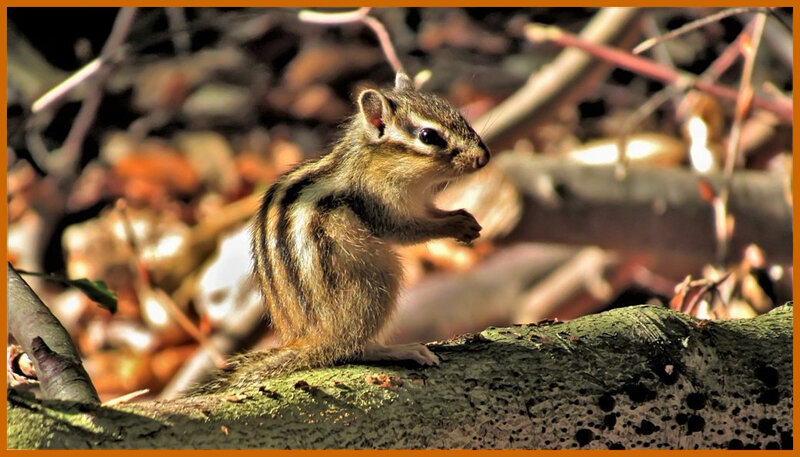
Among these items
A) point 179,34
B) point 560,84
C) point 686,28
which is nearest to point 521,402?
point 686,28

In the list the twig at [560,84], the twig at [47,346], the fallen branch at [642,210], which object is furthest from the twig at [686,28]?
the twig at [560,84]

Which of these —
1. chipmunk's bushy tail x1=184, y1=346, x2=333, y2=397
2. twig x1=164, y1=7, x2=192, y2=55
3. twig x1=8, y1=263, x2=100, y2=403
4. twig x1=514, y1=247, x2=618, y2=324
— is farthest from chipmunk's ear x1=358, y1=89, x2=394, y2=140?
twig x1=164, y1=7, x2=192, y2=55

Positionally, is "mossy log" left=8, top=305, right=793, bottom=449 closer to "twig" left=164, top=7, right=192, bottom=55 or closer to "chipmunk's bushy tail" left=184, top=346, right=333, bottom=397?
"chipmunk's bushy tail" left=184, top=346, right=333, bottom=397

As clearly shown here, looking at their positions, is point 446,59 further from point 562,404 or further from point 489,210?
point 562,404

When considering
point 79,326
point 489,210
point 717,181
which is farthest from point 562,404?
point 79,326

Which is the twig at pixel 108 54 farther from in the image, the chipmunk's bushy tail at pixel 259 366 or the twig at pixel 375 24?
the chipmunk's bushy tail at pixel 259 366

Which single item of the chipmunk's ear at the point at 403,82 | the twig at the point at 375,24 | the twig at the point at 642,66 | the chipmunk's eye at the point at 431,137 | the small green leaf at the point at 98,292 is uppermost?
the twig at the point at 642,66
